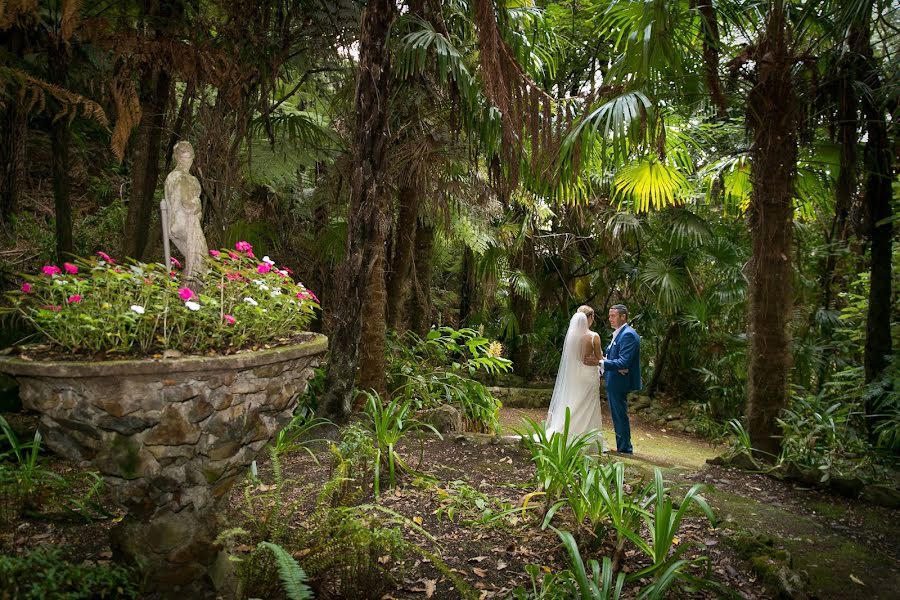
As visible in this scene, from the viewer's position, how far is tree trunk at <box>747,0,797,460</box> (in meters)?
4.85

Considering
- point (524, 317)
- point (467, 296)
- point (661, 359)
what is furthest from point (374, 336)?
point (661, 359)

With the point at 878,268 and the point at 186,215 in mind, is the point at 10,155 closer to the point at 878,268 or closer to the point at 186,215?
the point at 186,215

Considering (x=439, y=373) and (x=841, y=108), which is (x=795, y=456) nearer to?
(x=841, y=108)

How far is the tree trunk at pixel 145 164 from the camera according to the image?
5.44 m

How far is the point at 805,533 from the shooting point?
12.8 feet

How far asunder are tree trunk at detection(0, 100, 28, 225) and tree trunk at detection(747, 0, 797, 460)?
21.1 ft

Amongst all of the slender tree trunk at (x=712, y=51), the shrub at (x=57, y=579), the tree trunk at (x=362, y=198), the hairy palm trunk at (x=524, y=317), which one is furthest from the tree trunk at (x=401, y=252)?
the shrub at (x=57, y=579)

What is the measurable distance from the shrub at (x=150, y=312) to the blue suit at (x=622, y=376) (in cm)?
359

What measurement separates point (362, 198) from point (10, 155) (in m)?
3.53

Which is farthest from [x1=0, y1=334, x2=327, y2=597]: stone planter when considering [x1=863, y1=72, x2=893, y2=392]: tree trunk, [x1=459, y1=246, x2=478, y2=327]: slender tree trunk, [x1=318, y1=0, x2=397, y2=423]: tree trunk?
[x1=459, y1=246, x2=478, y2=327]: slender tree trunk

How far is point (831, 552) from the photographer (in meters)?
3.63

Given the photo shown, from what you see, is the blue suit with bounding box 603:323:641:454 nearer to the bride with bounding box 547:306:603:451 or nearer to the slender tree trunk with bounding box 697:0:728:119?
the bride with bounding box 547:306:603:451

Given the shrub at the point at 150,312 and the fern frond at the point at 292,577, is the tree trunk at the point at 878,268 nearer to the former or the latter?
the shrub at the point at 150,312

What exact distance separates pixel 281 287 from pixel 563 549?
7.33 ft
